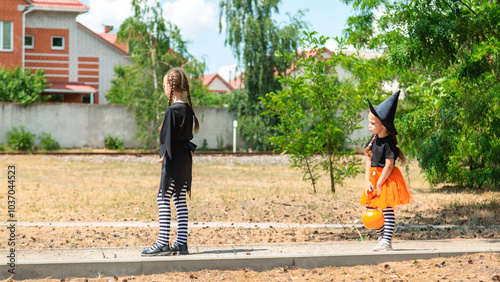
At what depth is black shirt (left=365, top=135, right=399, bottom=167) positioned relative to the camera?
6.68m

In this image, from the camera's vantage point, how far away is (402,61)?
9008 mm

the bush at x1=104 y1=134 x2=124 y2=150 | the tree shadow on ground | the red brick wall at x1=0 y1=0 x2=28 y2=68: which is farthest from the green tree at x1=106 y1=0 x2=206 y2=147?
the tree shadow on ground

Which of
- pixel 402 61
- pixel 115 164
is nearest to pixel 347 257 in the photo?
pixel 402 61

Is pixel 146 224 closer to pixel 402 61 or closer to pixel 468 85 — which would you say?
pixel 402 61

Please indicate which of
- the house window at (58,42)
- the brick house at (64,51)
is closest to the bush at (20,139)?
the brick house at (64,51)

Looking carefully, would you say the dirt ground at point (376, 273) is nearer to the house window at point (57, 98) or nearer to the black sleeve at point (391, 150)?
the black sleeve at point (391, 150)

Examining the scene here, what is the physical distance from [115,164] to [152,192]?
9001mm

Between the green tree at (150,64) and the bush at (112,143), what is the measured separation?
1.07 meters

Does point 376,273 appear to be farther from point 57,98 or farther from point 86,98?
point 86,98

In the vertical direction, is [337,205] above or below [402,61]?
below

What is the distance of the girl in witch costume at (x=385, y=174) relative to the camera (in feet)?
21.7

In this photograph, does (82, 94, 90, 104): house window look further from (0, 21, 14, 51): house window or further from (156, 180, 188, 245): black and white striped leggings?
(156, 180, 188, 245): black and white striped leggings

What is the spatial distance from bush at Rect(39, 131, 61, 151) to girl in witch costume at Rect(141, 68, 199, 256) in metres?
22.9

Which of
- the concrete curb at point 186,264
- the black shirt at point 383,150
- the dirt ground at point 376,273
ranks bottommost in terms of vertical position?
the dirt ground at point 376,273
